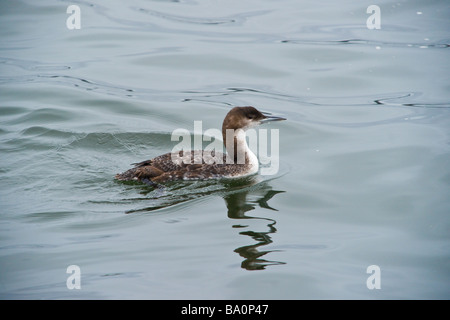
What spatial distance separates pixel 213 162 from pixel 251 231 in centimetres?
187

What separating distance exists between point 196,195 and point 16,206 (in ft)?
7.96

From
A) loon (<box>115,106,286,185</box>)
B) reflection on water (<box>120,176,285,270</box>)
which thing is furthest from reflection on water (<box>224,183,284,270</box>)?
loon (<box>115,106,286,185</box>)

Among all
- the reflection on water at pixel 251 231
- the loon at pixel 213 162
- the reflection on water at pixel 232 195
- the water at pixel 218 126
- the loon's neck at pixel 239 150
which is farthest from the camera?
the loon's neck at pixel 239 150

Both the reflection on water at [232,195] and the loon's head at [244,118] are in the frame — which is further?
the loon's head at [244,118]

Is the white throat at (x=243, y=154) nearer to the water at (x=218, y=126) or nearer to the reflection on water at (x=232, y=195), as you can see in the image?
the reflection on water at (x=232, y=195)

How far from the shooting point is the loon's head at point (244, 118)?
30.4 feet

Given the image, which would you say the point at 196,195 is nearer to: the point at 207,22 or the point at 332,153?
the point at 332,153

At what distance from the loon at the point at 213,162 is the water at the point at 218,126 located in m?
0.20

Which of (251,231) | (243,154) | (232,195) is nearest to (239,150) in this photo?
(243,154)

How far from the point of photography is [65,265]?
6945mm

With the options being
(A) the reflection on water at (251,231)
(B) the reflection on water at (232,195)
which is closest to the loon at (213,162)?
(B) the reflection on water at (232,195)

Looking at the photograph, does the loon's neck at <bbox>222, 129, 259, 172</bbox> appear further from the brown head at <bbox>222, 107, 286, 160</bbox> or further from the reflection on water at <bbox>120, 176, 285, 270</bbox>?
the reflection on water at <bbox>120, 176, 285, 270</bbox>

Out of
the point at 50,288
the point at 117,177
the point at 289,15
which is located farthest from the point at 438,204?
the point at 289,15

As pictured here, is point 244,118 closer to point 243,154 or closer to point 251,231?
point 243,154
